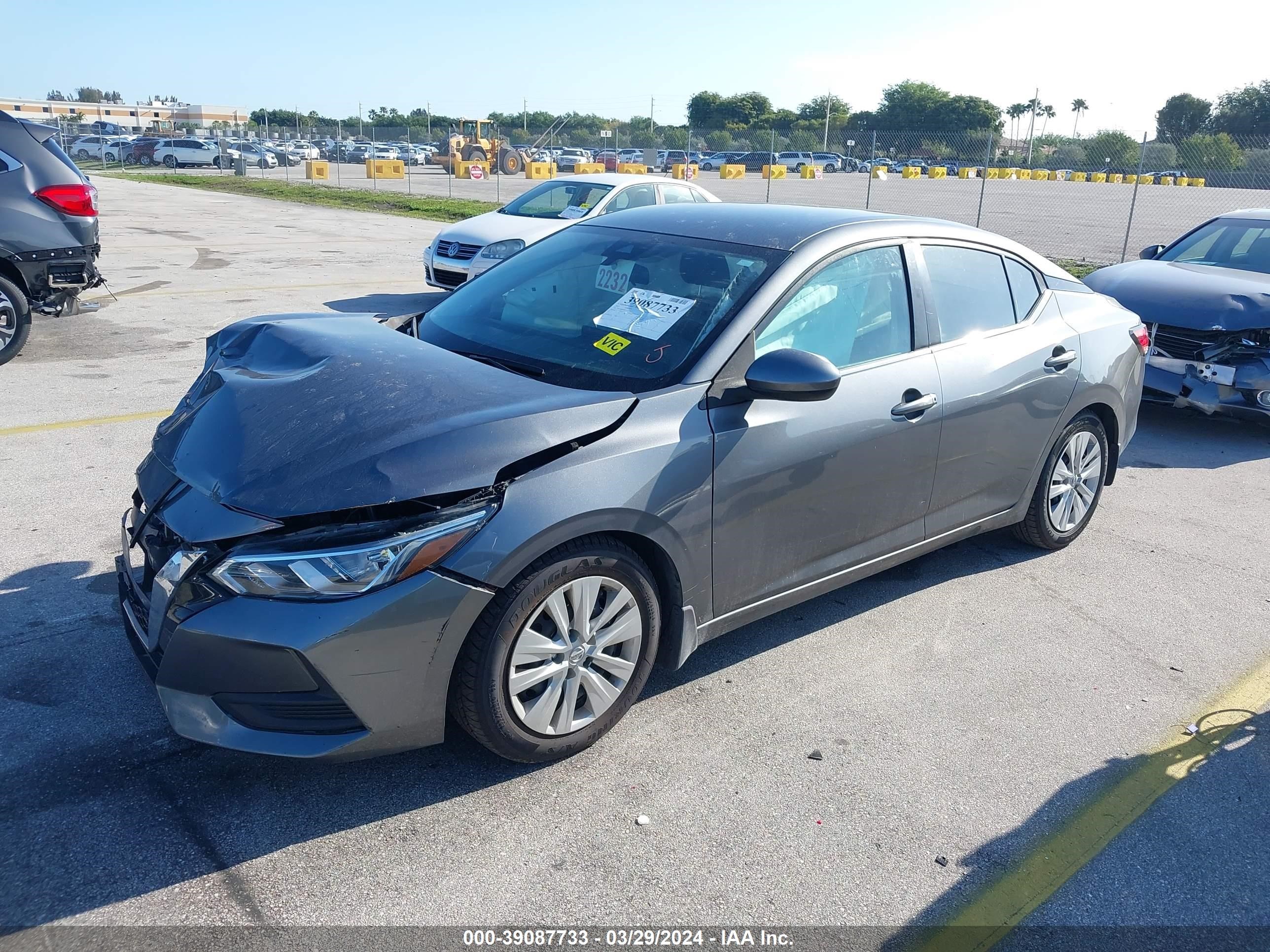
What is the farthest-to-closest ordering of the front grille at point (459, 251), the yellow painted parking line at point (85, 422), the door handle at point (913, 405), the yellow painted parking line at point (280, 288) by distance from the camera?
1. the yellow painted parking line at point (280, 288)
2. the front grille at point (459, 251)
3. the yellow painted parking line at point (85, 422)
4. the door handle at point (913, 405)

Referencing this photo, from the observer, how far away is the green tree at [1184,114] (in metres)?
91.7

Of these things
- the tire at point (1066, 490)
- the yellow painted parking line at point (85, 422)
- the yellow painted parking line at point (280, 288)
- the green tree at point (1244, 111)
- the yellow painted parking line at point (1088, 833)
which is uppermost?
the green tree at point (1244, 111)

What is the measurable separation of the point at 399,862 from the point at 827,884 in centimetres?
117

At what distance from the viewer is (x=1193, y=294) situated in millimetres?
7664

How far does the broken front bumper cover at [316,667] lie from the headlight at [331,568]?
27 mm

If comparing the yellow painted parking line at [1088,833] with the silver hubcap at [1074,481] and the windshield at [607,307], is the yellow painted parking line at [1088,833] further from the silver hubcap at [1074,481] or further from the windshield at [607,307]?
the windshield at [607,307]

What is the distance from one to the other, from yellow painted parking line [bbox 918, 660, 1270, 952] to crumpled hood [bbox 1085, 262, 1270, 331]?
414 centimetres

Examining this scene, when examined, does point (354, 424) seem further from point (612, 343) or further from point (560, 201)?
point (560, 201)

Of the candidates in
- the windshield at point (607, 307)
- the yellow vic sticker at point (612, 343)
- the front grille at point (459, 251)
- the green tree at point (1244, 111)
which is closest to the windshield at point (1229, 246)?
the windshield at point (607, 307)

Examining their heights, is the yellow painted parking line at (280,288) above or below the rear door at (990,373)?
below

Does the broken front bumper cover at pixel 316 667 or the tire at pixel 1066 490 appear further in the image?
the tire at pixel 1066 490

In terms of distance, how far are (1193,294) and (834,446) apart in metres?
5.36

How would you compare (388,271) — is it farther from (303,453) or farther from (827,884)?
(827,884)

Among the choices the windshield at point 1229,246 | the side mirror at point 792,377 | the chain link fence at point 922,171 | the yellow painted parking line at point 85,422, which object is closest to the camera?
the side mirror at point 792,377
